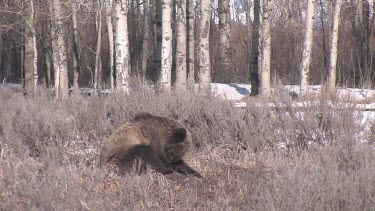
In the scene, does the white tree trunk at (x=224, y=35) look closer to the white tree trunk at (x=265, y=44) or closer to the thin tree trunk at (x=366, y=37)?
the thin tree trunk at (x=366, y=37)

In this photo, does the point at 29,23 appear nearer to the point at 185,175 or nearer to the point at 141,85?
the point at 141,85

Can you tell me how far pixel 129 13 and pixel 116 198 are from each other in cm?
2750

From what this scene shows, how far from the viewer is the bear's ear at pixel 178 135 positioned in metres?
5.36

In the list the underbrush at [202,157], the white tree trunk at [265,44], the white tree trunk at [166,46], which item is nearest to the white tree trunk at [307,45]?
the white tree trunk at [265,44]

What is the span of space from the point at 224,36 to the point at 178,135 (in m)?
18.9

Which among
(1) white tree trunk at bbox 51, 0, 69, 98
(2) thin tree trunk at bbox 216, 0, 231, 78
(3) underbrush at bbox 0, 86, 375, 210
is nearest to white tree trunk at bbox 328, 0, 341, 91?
(2) thin tree trunk at bbox 216, 0, 231, 78

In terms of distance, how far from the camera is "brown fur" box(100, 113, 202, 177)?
541cm

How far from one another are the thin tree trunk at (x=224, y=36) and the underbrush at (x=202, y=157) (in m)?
14.4

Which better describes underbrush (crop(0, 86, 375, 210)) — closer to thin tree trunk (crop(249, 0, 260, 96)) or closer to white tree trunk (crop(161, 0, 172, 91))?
white tree trunk (crop(161, 0, 172, 91))

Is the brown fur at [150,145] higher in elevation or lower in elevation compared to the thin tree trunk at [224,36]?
lower

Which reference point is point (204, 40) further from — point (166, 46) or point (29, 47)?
point (29, 47)

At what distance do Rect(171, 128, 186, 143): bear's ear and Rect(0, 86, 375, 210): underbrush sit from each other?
1.16 ft

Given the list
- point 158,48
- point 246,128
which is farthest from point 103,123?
point 158,48

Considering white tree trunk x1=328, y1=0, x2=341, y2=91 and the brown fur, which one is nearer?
the brown fur
